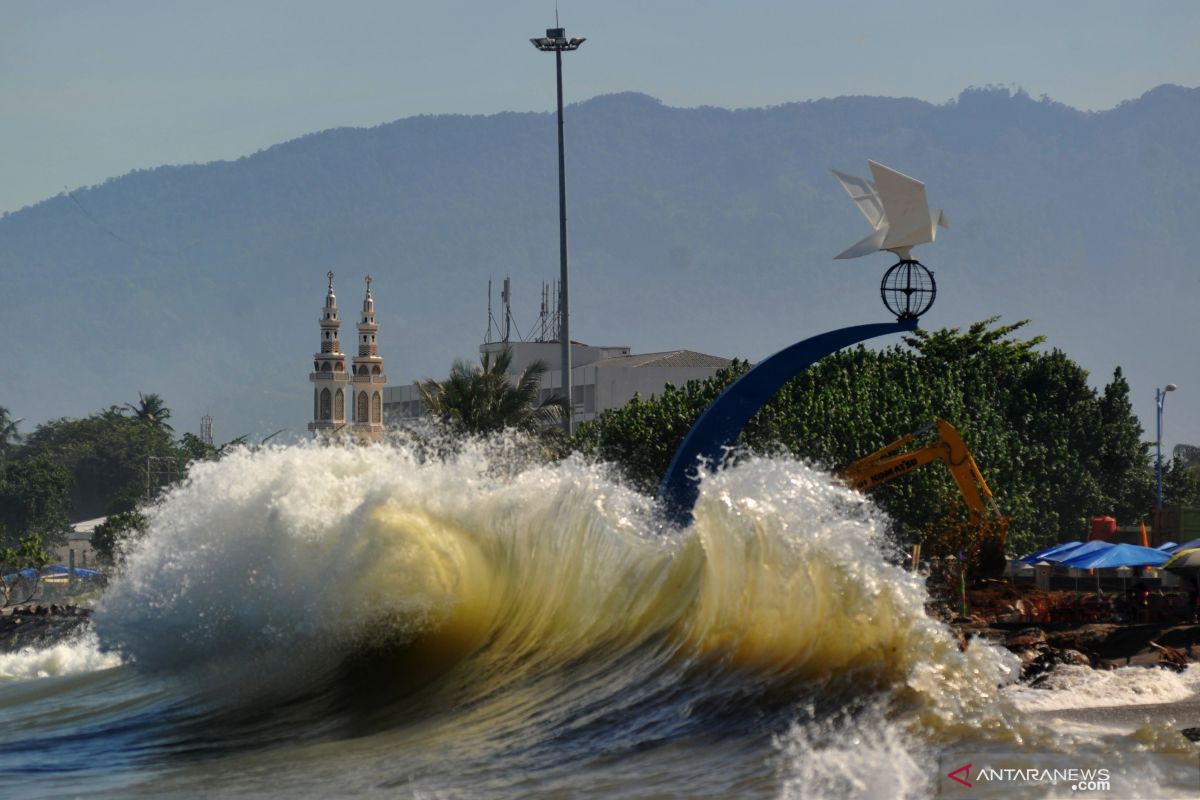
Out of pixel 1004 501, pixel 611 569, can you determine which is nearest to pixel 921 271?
pixel 611 569

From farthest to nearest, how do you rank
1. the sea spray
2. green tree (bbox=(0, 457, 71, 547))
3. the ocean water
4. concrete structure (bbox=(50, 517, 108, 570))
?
green tree (bbox=(0, 457, 71, 547)) < concrete structure (bbox=(50, 517, 108, 570)) < the sea spray < the ocean water

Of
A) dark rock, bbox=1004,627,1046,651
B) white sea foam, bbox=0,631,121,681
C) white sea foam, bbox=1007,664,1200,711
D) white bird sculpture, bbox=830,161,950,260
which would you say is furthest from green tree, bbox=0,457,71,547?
white sea foam, bbox=1007,664,1200,711

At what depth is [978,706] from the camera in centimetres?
1399

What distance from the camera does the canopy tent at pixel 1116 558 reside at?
36562 millimetres

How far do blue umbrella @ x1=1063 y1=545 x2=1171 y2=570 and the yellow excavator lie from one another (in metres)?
1.84

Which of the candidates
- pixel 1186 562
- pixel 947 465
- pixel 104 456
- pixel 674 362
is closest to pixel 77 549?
pixel 104 456

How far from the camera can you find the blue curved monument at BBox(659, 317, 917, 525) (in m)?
23.8

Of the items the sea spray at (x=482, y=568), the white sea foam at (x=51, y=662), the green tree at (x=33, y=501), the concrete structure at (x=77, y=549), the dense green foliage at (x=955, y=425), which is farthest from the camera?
the green tree at (x=33, y=501)

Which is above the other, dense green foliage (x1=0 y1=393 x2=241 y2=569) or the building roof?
the building roof

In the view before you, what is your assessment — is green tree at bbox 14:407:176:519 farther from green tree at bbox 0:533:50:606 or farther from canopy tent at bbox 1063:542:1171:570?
canopy tent at bbox 1063:542:1171:570

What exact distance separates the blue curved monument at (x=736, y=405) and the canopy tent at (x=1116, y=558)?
1419cm

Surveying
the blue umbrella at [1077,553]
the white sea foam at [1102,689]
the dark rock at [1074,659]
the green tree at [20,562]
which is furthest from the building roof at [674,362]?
the white sea foam at [1102,689]

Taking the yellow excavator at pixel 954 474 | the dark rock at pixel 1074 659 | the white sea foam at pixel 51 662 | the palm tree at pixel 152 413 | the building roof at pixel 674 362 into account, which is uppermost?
the palm tree at pixel 152 413

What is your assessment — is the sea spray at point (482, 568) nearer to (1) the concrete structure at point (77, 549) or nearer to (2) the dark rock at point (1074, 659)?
(2) the dark rock at point (1074, 659)
